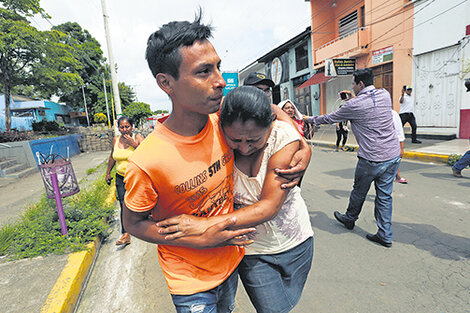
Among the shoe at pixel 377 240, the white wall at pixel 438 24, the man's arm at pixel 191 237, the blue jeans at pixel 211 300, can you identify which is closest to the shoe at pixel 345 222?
the shoe at pixel 377 240

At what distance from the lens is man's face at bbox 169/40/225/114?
1.15m

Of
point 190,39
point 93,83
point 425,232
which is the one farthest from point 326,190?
point 93,83

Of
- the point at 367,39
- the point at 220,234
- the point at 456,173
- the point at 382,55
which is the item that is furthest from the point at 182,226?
the point at 367,39

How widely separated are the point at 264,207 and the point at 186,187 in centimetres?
→ 37

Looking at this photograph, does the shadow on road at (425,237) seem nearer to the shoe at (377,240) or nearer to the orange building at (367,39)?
the shoe at (377,240)

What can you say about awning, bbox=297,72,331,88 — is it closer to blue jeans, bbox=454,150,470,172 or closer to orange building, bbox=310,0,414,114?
orange building, bbox=310,0,414,114

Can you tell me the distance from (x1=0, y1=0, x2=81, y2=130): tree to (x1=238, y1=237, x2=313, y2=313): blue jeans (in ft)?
48.9

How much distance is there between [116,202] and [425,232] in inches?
208

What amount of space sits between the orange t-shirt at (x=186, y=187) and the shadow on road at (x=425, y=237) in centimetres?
252

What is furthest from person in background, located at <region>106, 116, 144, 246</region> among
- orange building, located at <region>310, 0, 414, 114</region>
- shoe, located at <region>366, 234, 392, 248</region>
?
orange building, located at <region>310, 0, 414, 114</region>

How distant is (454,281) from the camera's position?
2328mm

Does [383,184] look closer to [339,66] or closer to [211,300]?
[211,300]

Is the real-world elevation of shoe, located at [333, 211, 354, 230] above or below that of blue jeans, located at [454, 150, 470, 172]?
below

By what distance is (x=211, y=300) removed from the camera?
1327 mm
